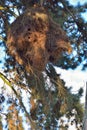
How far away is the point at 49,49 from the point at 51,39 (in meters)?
0.13

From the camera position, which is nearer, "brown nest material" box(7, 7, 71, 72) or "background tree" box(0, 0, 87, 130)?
"brown nest material" box(7, 7, 71, 72)

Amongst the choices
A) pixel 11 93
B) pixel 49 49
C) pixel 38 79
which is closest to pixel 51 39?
pixel 49 49

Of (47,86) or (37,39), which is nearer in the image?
(37,39)

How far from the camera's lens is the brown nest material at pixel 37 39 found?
566 centimetres

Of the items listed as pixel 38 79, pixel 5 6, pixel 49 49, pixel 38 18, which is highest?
pixel 5 6

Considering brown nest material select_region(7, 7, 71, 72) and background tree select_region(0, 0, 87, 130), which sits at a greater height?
background tree select_region(0, 0, 87, 130)

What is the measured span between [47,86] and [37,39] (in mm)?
3050

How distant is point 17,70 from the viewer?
1004 cm

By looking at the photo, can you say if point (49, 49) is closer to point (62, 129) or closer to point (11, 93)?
point (62, 129)

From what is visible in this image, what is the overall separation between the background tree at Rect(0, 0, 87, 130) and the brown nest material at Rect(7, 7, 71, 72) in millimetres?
2083

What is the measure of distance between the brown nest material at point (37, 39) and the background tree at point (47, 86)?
2083mm

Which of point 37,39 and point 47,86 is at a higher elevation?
point 47,86

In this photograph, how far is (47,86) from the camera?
341 inches

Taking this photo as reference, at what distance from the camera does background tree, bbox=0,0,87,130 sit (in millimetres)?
8547
